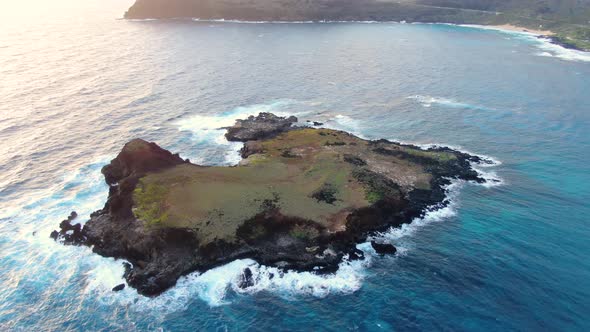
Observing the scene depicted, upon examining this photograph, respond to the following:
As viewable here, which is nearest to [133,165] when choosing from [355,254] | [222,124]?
[222,124]

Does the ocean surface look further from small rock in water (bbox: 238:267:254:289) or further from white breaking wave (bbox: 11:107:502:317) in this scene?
small rock in water (bbox: 238:267:254:289)

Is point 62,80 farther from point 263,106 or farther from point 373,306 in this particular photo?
point 373,306

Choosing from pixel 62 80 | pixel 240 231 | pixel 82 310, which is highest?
pixel 62 80

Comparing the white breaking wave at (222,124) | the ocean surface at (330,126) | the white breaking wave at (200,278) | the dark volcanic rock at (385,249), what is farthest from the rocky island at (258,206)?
the white breaking wave at (222,124)

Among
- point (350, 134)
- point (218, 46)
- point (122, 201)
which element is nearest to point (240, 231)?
point (122, 201)

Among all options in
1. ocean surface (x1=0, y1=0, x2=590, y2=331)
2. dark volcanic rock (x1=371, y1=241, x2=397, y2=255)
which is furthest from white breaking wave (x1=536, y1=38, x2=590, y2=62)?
dark volcanic rock (x1=371, y1=241, x2=397, y2=255)

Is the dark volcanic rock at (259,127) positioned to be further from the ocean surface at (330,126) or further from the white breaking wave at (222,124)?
the ocean surface at (330,126)
